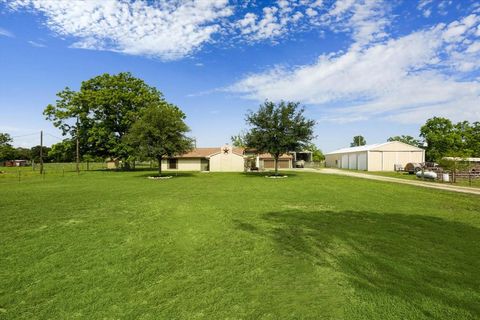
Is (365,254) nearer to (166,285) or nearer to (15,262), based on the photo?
(166,285)

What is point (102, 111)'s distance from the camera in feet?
142

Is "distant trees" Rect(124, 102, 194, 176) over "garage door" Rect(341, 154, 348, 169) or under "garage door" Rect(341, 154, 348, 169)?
over

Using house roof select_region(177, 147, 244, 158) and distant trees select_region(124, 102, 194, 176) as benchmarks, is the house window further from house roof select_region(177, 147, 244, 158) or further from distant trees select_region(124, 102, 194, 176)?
distant trees select_region(124, 102, 194, 176)

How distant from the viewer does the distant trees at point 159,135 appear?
101 feet

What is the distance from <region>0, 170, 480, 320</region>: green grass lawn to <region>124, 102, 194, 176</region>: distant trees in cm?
2027

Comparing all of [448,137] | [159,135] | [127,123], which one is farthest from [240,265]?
[448,137]

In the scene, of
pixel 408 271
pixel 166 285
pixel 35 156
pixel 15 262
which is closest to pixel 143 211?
pixel 15 262

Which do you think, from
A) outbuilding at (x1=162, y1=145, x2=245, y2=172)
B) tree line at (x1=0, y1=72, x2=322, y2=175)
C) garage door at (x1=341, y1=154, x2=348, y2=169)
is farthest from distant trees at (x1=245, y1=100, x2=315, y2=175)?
garage door at (x1=341, y1=154, x2=348, y2=169)

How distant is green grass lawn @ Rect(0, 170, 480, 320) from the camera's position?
4.17 metres

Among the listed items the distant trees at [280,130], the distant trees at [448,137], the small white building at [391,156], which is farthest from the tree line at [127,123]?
the distant trees at [448,137]

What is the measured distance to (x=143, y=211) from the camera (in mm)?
11453

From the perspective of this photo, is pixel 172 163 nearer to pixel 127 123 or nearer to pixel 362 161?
pixel 127 123

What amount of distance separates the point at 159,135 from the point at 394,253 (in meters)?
27.5

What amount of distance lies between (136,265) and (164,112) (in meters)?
28.0
